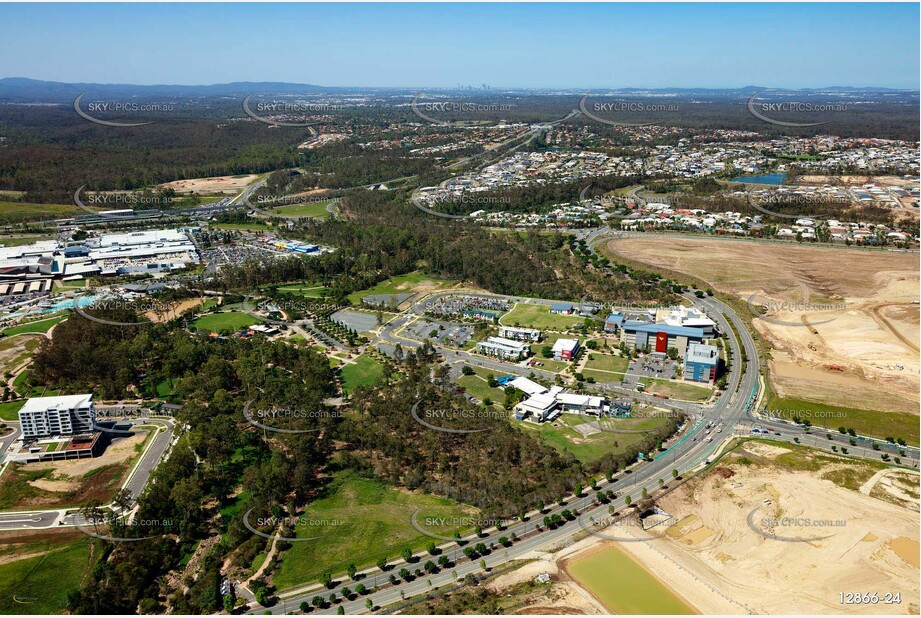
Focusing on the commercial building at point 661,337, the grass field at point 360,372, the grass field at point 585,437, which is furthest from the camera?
the commercial building at point 661,337

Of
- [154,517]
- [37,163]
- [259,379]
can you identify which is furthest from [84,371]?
[37,163]

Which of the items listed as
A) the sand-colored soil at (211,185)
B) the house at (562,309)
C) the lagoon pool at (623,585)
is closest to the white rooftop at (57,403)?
the lagoon pool at (623,585)

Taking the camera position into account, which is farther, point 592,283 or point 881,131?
point 881,131

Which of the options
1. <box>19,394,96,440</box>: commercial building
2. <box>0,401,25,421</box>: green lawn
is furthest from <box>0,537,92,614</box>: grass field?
<box>0,401,25,421</box>: green lawn

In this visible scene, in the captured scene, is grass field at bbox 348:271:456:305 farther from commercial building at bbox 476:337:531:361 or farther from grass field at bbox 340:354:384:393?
commercial building at bbox 476:337:531:361

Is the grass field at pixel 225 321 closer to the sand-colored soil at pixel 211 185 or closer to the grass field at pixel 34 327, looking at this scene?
the grass field at pixel 34 327

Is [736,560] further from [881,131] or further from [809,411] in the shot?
[881,131]
